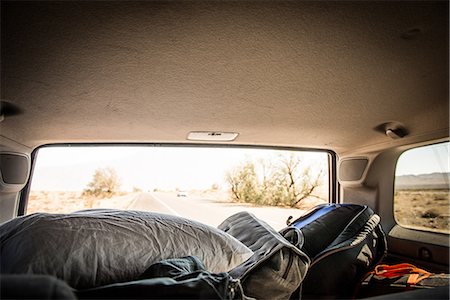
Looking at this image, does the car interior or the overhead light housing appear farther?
the overhead light housing

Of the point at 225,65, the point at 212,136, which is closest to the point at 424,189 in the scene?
the point at 212,136

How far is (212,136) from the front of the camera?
2.23 metres

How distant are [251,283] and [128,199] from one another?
135cm

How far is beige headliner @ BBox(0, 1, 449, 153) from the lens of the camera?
93 centimetres

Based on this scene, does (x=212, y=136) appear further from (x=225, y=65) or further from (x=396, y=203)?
(x=396, y=203)

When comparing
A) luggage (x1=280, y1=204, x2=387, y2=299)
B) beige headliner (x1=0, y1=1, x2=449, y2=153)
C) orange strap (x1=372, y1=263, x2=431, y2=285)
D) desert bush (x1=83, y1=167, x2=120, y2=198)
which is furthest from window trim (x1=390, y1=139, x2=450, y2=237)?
desert bush (x1=83, y1=167, x2=120, y2=198)

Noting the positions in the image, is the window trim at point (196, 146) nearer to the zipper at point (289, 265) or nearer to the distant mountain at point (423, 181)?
the distant mountain at point (423, 181)

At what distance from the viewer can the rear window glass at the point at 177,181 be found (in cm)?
220

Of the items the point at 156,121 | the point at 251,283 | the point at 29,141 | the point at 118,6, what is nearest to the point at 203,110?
the point at 156,121

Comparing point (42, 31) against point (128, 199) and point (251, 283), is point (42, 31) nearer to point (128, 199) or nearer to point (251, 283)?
point (251, 283)

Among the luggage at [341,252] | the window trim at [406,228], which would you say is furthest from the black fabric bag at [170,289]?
the window trim at [406,228]

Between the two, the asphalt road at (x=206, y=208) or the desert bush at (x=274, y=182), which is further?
the desert bush at (x=274, y=182)

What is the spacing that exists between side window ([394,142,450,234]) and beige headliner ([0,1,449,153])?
233 millimetres

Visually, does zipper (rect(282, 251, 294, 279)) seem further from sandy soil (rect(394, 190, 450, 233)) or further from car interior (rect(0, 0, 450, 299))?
sandy soil (rect(394, 190, 450, 233))
